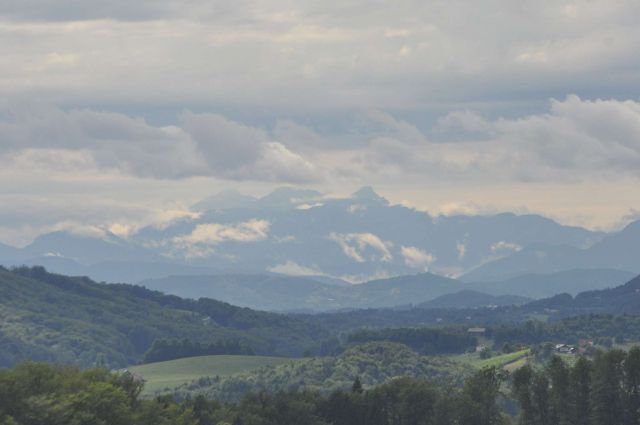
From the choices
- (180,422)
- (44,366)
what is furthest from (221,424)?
(44,366)

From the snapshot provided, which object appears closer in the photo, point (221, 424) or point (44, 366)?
point (44, 366)

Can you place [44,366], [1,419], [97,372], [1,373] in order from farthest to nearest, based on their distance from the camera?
[97,372] → [44,366] → [1,373] → [1,419]

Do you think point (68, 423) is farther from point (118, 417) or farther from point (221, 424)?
point (221, 424)

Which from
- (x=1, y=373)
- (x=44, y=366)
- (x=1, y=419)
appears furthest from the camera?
(x=44, y=366)

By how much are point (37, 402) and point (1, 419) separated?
19.8 ft

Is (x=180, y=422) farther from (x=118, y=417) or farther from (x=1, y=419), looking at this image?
(x=1, y=419)

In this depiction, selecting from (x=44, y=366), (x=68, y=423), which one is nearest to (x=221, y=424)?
(x=44, y=366)

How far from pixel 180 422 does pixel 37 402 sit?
Result: 33198mm

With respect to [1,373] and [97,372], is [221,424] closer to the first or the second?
[97,372]

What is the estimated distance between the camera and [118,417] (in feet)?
558

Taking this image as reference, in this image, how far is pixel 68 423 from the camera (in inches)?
6216

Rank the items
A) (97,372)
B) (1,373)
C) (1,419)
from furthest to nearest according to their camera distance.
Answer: (97,372)
(1,373)
(1,419)

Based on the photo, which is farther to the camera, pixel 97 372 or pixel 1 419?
pixel 97 372

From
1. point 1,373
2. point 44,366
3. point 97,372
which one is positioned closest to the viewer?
point 1,373
